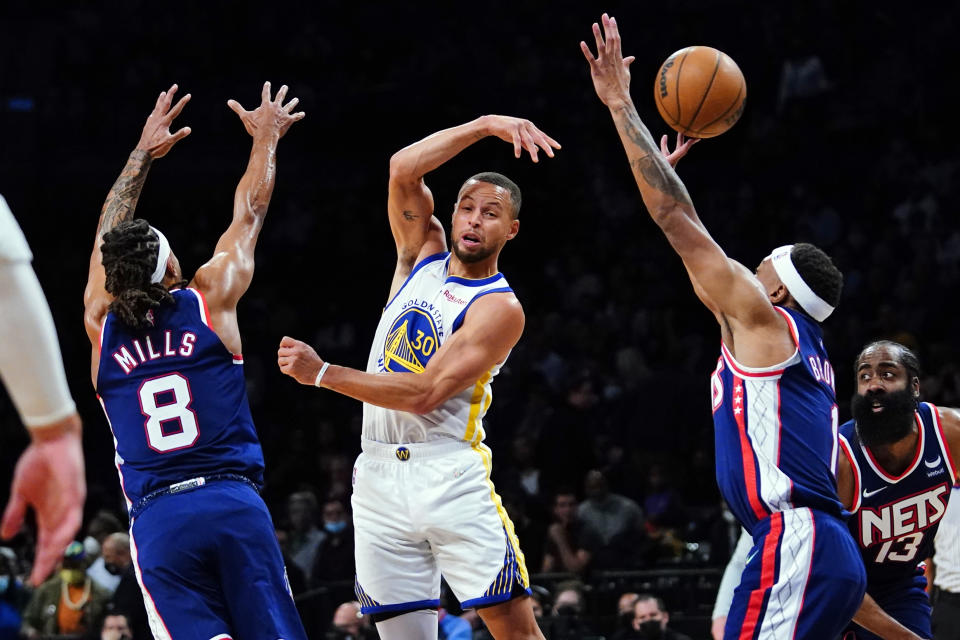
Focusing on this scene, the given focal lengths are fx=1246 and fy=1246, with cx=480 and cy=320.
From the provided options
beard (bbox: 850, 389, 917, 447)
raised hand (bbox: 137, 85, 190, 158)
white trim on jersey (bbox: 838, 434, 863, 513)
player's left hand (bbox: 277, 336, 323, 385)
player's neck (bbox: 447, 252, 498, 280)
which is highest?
raised hand (bbox: 137, 85, 190, 158)

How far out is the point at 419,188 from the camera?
5.53 meters

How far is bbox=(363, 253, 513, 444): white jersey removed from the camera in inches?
200

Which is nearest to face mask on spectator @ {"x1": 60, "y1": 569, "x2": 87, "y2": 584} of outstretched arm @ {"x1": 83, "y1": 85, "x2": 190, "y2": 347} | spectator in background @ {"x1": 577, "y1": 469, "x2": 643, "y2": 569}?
spectator in background @ {"x1": 577, "y1": 469, "x2": 643, "y2": 569}

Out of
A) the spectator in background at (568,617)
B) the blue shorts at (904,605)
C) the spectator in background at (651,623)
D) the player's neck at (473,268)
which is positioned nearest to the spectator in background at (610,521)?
the spectator in background at (568,617)

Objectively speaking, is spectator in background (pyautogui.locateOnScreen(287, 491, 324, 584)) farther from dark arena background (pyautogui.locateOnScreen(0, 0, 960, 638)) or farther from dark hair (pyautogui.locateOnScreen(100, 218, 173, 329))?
dark hair (pyautogui.locateOnScreen(100, 218, 173, 329))

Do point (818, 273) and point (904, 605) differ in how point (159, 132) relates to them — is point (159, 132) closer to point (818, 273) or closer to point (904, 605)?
point (818, 273)

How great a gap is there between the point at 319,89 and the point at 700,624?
1004cm

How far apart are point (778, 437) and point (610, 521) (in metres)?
4.95

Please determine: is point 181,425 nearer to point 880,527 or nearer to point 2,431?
point 880,527

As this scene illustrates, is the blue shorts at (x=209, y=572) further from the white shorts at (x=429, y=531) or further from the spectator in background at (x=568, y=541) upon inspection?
the spectator in background at (x=568, y=541)

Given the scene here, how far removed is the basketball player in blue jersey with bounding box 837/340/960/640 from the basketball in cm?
118

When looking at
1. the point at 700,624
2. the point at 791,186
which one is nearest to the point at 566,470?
the point at 700,624

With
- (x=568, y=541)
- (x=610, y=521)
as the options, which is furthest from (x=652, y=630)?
(x=568, y=541)

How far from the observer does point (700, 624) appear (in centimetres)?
809
